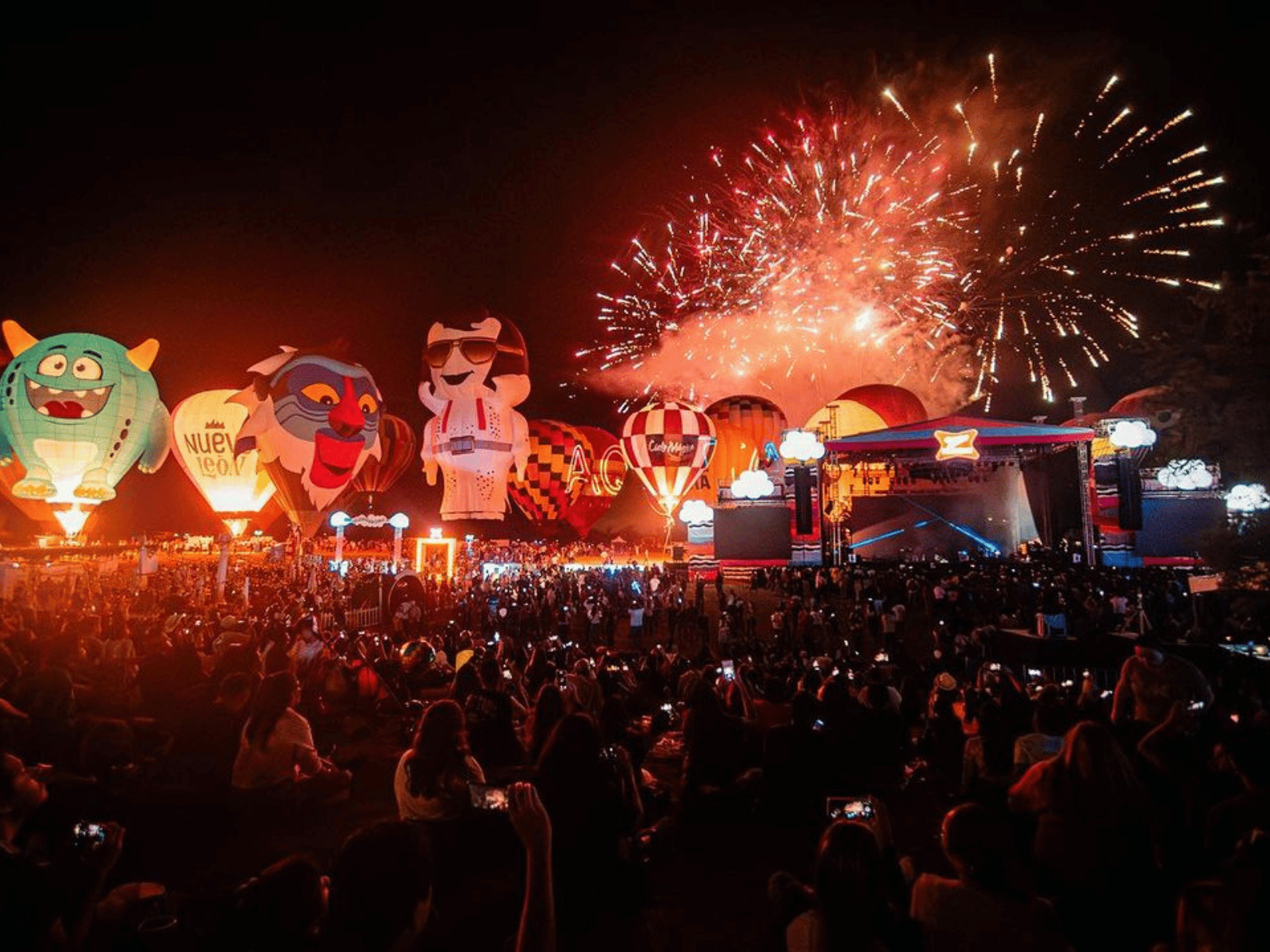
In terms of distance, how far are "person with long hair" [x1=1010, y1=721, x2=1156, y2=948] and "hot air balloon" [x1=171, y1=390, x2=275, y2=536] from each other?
94.0 ft

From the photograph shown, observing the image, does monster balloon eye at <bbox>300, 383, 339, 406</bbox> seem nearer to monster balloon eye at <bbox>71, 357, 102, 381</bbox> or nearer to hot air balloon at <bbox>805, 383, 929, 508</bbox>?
monster balloon eye at <bbox>71, 357, 102, 381</bbox>

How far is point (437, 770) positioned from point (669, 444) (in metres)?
26.6

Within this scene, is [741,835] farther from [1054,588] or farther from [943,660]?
[1054,588]

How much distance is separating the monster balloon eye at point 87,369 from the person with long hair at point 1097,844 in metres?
30.8

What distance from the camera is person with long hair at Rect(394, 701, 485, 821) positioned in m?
3.75

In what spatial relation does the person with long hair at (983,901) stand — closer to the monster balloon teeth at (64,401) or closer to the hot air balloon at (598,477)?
the monster balloon teeth at (64,401)

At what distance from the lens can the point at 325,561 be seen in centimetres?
3403

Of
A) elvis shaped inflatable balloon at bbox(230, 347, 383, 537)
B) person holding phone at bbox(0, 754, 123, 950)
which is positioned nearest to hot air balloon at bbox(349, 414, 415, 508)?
elvis shaped inflatable balloon at bbox(230, 347, 383, 537)

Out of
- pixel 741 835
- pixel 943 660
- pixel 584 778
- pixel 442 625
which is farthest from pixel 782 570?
pixel 584 778

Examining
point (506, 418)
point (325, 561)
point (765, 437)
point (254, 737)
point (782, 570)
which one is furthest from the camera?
point (765, 437)

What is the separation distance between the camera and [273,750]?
4590mm

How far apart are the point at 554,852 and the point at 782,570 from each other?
83.9 feet

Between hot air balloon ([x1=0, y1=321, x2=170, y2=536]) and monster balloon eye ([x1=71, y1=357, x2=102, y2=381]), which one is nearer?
hot air balloon ([x1=0, y1=321, x2=170, y2=536])

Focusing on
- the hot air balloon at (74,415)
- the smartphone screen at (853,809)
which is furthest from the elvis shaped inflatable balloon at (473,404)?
the smartphone screen at (853,809)
